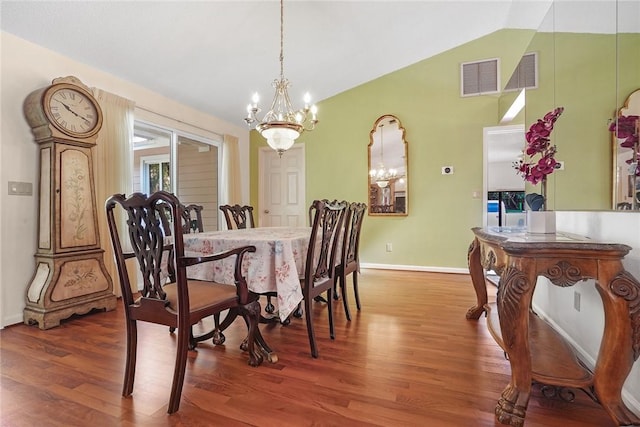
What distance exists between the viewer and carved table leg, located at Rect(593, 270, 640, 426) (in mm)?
1194

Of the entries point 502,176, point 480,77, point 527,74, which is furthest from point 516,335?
point 502,176

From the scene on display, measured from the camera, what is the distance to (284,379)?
1.66 m

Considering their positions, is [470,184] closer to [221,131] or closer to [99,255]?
[221,131]

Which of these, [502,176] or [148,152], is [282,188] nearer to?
[148,152]

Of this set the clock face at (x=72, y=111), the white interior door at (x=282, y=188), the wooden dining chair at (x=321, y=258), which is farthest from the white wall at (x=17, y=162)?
the white interior door at (x=282, y=188)

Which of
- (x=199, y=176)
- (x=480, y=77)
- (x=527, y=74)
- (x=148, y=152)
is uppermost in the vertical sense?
(x=480, y=77)

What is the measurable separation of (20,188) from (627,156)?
13.2 feet

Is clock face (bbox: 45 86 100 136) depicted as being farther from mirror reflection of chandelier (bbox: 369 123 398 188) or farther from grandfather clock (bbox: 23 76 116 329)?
mirror reflection of chandelier (bbox: 369 123 398 188)

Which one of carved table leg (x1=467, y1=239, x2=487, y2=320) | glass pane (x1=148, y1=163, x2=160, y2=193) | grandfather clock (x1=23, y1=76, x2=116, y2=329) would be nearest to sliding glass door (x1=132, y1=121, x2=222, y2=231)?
glass pane (x1=148, y1=163, x2=160, y2=193)

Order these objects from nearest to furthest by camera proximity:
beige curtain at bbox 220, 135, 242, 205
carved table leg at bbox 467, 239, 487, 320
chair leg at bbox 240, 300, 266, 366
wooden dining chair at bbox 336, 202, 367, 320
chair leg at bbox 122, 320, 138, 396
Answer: chair leg at bbox 122, 320, 138, 396, chair leg at bbox 240, 300, 266, 366, wooden dining chair at bbox 336, 202, 367, 320, carved table leg at bbox 467, 239, 487, 320, beige curtain at bbox 220, 135, 242, 205

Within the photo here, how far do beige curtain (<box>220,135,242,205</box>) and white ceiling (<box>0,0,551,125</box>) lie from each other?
0.48 meters

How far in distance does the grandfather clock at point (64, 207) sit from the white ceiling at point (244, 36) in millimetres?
486

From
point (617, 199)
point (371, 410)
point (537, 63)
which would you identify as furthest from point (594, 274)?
point (537, 63)

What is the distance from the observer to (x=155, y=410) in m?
1.40
